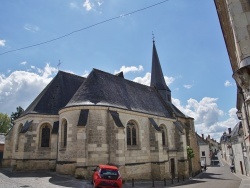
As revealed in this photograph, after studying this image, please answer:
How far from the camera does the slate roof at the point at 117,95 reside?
17938mm

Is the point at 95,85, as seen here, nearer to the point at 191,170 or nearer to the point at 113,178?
the point at 113,178

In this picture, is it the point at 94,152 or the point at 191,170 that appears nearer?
the point at 94,152

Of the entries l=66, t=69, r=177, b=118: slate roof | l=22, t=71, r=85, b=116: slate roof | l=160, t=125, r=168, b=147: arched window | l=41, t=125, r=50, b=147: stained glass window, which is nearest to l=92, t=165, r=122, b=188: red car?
l=66, t=69, r=177, b=118: slate roof

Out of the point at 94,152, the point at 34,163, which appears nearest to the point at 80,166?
the point at 94,152

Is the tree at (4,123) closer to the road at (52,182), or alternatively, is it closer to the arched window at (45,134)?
the arched window at (45,134)

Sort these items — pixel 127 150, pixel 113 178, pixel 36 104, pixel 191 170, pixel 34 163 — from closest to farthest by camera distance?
pixel 113 178, pixel 127 150, pixel 34 163, pixel 36 104, pixel 191 170

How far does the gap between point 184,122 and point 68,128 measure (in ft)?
60.9

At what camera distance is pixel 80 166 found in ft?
49.1

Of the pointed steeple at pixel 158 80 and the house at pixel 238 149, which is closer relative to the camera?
the house at pixel 238 149

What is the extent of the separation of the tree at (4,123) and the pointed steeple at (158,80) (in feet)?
114

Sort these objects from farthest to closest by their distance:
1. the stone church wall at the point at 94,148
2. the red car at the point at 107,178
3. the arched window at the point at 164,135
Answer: the arched window at the point at 164,135 < the stone church wall at the point at 94,148 < the red car at the point at 107,178

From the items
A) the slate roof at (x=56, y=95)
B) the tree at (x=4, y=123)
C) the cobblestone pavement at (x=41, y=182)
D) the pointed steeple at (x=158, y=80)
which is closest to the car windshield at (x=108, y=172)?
the cobblestone pavement at (x=41, y=182)

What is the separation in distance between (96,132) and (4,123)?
39.0 meters

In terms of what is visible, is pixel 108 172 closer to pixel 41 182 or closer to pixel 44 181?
pixel 41 182
